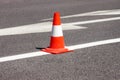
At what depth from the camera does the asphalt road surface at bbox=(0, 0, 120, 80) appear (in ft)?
17.4

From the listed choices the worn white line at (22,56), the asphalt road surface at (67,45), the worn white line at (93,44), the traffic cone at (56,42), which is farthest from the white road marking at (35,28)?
the worn white line at (22,56)

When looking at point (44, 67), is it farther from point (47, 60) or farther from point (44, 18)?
point (44, 18)

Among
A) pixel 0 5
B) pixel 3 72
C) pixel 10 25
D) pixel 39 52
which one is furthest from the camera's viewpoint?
pixel 0 5

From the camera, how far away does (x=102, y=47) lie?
6.95 meters

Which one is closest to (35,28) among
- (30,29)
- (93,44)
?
(30,29)

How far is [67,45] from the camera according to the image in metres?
7.28

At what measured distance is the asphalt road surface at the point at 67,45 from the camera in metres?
5.30

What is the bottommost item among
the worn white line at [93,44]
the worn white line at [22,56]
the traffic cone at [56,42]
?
the worn white line at [22,56]

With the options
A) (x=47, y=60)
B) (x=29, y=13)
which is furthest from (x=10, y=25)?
(x=47, y=60)

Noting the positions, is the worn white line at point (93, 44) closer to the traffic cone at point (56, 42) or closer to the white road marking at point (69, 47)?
the white road marking at point (69, 47)

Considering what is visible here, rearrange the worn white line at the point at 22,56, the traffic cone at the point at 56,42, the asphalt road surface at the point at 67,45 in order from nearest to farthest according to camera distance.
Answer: the asphalt road surface at the point at 67,45, the worn white line at the point at 22,56, the traffic cone at the point at 56,42

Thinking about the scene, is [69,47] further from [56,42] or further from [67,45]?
[56,42]

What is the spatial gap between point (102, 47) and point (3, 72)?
2.18m

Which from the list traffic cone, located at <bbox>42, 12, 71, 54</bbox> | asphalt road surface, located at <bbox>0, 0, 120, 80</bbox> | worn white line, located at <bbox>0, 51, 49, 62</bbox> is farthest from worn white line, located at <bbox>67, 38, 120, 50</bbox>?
worn white line, located at <bbox>0, 51, 49, 62</bbox>
